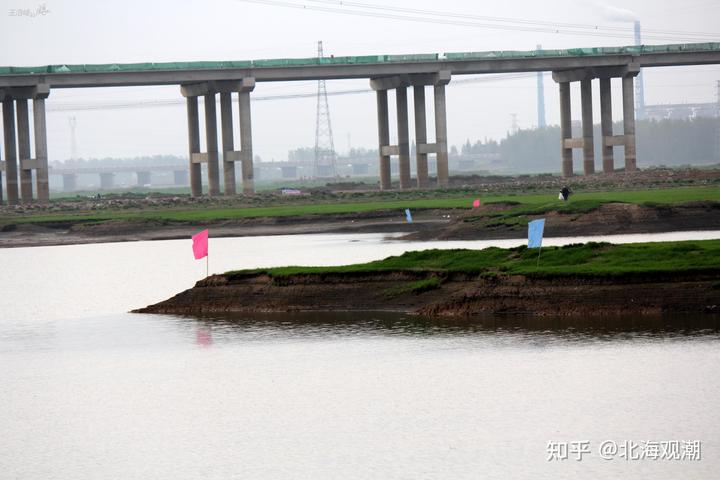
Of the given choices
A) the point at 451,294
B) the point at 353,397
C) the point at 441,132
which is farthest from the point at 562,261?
the point at 441,132

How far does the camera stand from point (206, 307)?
3800 centimetres

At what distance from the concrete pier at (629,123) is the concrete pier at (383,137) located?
24.9 m

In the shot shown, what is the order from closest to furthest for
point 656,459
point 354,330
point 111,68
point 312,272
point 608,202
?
1. point 656,459
2. point 354,330
3. point 312,272
4. point 608,202
5. point 111,68

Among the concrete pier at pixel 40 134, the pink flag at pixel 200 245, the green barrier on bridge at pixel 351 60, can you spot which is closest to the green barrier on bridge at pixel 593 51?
the green barrier on bridge at pixel 351 60

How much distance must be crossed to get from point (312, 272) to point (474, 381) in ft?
46.4

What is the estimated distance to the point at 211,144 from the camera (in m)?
126

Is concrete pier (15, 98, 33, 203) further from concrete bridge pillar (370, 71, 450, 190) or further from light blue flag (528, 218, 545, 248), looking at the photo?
light blue flag (528, 218, 545, 248)

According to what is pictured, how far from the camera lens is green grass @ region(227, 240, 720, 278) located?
33.5m

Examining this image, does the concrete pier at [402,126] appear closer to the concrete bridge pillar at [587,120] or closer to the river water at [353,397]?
the concrete bridge pillar at [587,120]

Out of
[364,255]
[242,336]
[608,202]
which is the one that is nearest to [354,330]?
[242,336]

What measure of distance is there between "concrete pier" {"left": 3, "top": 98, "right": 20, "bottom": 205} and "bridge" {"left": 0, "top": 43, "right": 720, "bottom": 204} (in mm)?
99

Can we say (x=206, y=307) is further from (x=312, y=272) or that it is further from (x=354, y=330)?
(x=354, y=330)

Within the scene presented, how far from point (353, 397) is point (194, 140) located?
106 metres

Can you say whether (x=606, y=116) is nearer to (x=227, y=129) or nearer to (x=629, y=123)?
(x=629, y=123)
